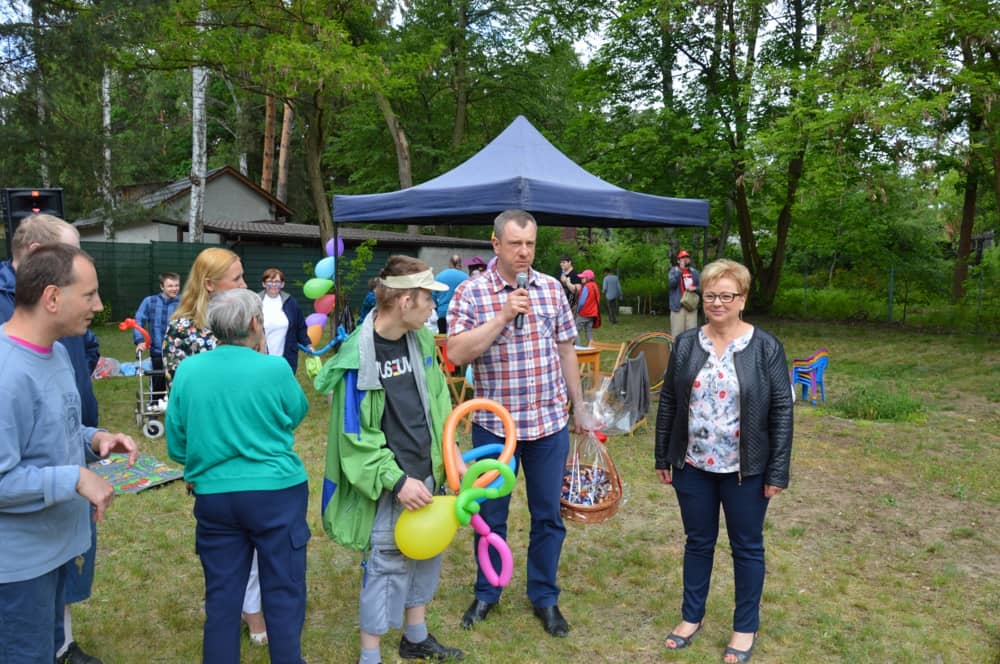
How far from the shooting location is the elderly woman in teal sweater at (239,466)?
222 centimetres

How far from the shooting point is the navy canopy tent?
616cm

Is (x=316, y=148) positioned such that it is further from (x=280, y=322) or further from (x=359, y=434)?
(x=359, y=434)

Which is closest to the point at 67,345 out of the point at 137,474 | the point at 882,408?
the point at 137,474

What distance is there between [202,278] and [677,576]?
2.75 metres

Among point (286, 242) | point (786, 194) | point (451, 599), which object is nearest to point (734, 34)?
point (786, 194)

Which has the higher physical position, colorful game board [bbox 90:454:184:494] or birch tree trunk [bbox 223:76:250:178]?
birch tree trunk [bbox 223:76:250:178]

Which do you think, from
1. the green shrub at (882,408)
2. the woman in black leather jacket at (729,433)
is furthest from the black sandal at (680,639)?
the green shrub at (882,408)

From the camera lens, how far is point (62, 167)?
13852mm

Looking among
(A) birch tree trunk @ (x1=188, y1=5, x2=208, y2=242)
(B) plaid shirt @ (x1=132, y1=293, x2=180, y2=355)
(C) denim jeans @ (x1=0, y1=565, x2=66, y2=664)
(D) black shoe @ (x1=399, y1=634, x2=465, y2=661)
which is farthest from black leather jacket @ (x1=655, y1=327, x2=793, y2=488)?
(A) birch tree trunk @ (x1=188, y1=5, x2=208, y2=242)

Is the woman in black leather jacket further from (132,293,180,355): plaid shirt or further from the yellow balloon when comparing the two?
(132,293,180,355): plaid shirt

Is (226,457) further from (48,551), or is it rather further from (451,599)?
(451,599)

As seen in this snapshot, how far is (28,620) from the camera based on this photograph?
188cm

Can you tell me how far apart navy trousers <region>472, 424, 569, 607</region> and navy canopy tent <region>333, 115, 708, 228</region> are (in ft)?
10.9

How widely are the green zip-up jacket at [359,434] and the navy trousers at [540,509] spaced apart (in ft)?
1.69
